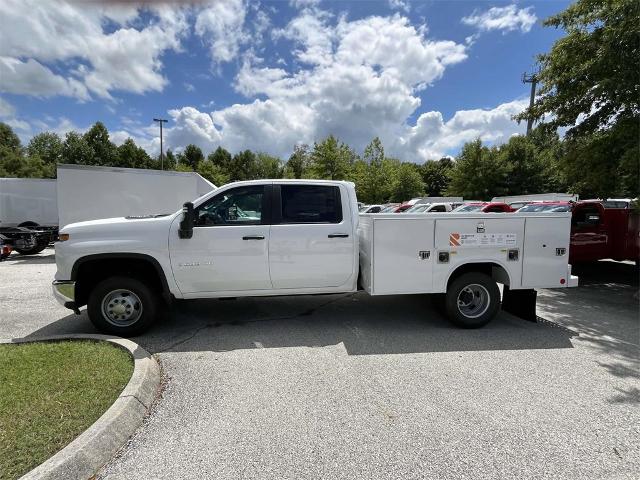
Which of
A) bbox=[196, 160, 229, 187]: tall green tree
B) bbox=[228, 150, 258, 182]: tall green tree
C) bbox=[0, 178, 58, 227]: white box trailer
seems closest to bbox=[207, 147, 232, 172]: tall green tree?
bbox=[228, 150, 258, 182]: tall green tree

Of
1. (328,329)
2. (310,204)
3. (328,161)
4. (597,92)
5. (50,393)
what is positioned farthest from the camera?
(328,161)

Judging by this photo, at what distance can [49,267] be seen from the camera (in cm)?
1101

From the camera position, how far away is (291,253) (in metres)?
5.09

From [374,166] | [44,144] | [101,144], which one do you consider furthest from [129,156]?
[374,166]

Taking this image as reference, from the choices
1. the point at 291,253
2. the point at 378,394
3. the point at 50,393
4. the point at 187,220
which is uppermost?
the point at 187,220

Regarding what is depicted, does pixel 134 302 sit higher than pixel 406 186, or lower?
lower

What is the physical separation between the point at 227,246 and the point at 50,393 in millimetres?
2369

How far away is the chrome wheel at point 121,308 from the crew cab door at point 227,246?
652mm

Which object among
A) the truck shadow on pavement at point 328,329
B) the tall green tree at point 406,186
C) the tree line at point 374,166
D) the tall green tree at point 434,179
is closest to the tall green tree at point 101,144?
the tree line at point 374,166

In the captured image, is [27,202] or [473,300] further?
[27,202]

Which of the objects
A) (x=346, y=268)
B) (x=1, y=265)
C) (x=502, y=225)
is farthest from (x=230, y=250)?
(x=1, y=265)

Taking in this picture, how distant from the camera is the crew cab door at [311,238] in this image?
16.7 feet

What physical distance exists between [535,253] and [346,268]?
8.81 ft

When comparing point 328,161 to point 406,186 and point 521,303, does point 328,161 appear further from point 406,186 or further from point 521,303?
point 521,303
